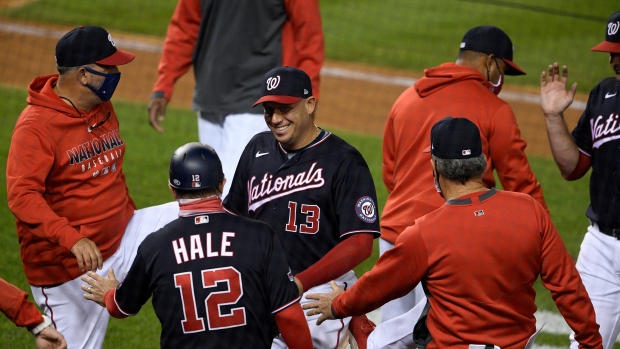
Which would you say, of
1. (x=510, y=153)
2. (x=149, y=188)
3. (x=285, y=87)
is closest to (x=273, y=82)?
(x=285, y=87)

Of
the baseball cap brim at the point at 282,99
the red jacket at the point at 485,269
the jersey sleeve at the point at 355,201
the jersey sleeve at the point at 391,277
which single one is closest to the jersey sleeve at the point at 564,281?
the red jacket at the point at 485,269

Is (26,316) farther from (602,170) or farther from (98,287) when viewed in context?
(602,170)

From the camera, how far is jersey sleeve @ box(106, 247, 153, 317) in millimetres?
3488

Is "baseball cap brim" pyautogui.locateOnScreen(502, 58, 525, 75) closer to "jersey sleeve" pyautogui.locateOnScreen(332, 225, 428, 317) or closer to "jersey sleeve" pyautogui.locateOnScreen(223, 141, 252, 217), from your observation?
"jersey sleeve" pyautogui.locateOnScreen(223, 141, 252, 217)

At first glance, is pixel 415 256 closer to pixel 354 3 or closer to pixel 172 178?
pixel 172 178

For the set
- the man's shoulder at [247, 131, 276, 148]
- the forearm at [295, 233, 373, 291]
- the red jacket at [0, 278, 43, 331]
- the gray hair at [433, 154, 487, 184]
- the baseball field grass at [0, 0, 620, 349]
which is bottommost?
the baseball field grass at [0, 0, 620, 349]

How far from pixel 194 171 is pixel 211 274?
407 millimetres

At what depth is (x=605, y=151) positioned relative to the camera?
15.6ft

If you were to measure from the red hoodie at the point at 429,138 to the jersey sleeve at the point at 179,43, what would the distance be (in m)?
1.71

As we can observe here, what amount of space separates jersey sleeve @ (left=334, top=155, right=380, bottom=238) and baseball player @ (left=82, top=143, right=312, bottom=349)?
545 millimetres

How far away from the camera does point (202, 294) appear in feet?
11.1

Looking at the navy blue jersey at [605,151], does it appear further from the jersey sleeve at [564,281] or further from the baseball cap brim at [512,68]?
the jersey sleeve at [564,281]

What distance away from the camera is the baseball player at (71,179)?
4117 mm

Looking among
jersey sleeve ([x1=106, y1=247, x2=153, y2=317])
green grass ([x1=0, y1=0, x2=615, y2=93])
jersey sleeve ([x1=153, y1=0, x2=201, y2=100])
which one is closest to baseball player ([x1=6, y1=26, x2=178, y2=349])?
jersey sleeve ([x1=106, y1=247, x2=153, y2=317])
